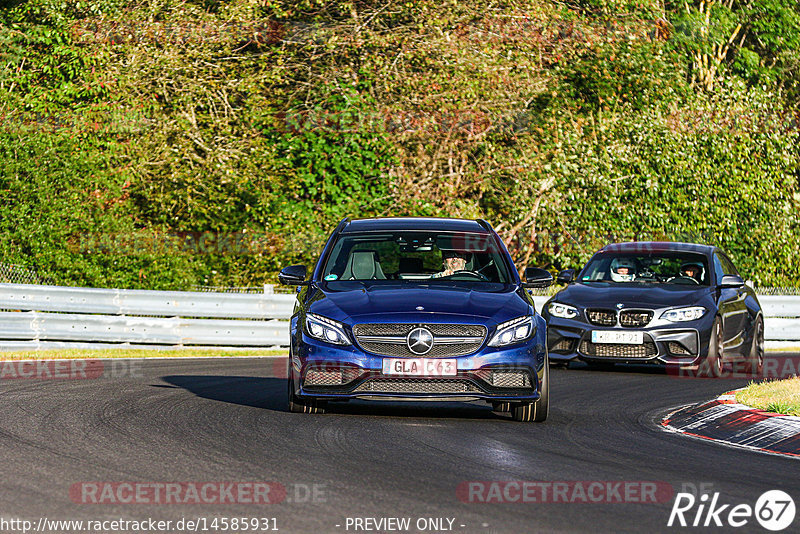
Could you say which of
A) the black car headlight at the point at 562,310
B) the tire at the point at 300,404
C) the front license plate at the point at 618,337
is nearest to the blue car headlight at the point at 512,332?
the tire at the point at 300,404

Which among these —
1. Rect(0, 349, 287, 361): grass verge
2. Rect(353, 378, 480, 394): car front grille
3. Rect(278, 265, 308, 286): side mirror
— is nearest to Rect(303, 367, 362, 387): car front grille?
Rect(353, 378, 480, 394): car front grille

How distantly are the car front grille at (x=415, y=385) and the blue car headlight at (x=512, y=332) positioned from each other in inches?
16.1

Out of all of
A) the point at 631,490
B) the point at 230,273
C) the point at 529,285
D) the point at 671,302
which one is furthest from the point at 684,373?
the point at 230,273

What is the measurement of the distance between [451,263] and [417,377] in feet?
6.05

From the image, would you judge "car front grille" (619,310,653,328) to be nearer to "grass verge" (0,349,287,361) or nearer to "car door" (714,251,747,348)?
"car door" (714,251,747,348)

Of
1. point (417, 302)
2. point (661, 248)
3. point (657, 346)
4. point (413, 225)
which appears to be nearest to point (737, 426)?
point (417, 302)

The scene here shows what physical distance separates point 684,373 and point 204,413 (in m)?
8.05

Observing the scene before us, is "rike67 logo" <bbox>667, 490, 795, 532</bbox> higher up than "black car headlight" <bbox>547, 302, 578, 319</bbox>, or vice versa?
"rike67 logo" <bbox>667, 490, 795, 532</bbox>

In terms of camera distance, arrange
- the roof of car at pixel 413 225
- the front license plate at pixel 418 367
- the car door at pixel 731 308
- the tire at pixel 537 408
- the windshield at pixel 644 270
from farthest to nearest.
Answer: the windshield at pixel 644 270 < the car door at pixel 731 308 < the roof of car at pixel 413 225 < the tire at pixel 537 408 < the front license plate at pixel 418 367

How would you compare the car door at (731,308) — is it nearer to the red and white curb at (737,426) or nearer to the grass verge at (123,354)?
the red and white curb at (737,426)

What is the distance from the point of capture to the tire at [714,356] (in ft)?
53.5

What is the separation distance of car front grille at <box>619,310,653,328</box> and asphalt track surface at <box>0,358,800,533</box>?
2.88 metres

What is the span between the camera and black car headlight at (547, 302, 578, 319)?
16625 mm

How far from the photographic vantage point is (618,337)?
16.2 meters
